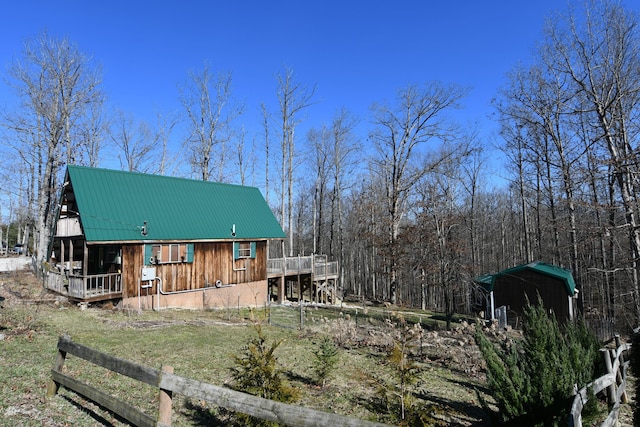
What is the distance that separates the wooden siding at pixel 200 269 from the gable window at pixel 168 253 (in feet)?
0.72

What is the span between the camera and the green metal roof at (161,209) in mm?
17078

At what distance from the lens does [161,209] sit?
65.1ft

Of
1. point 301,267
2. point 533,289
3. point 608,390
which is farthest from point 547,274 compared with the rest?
point 301,267

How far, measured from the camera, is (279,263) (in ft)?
86.4

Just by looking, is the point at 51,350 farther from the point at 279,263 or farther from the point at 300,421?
the point at 279,263

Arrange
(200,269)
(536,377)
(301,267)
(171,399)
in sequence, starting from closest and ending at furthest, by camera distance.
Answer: (171,399)
(536,377)
(200,269)
(301,267)

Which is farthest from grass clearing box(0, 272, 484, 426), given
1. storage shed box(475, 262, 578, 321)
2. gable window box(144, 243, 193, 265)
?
storage shed box(475, 262, 578, 321)

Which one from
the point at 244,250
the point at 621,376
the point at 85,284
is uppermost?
the point at 244,250

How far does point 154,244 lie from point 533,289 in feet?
64.7

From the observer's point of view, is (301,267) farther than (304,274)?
No

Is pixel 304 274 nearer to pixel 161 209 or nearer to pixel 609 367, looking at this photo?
pixel 161 209

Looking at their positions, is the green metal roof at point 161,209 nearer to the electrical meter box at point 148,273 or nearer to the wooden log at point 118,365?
the electrical meter box at point 148,273

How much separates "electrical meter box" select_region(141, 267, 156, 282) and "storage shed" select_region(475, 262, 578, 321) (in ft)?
51.6

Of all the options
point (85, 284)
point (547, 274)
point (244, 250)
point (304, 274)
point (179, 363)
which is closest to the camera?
point (179, 363)
